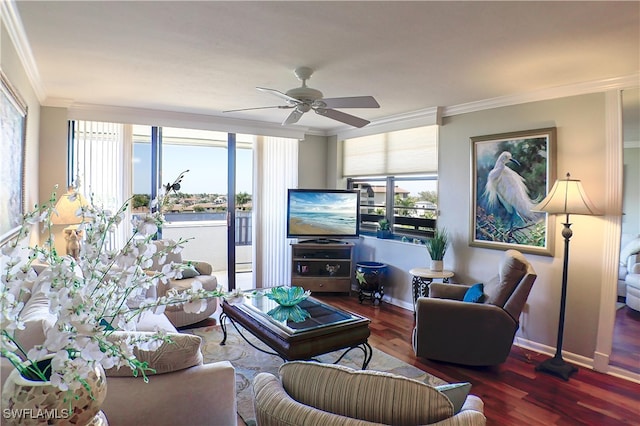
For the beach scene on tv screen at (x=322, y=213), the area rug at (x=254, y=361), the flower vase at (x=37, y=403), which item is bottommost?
the area rug at (x=254, y=361)

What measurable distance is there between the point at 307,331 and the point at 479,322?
56.3 inches

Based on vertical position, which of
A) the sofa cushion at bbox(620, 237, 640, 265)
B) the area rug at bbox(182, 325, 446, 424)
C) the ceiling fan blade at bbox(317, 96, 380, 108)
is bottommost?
the area rug at bbox(182, 325, 446, 424)

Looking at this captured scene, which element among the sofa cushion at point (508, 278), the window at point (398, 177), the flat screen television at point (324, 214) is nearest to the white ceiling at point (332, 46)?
the window at point (398, 177)

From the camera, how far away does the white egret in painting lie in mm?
3637

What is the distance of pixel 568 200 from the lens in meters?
3.09

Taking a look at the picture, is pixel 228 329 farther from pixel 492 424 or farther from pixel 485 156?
pixel 485 156

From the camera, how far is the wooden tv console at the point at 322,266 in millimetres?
5328

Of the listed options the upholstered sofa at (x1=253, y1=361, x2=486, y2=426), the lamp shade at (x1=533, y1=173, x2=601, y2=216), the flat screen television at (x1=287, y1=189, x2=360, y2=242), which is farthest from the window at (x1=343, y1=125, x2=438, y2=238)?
the upholstered sofa at (x1=253, y1=361, x2=486, y2=426)

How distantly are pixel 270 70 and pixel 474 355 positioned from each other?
284 centimetres

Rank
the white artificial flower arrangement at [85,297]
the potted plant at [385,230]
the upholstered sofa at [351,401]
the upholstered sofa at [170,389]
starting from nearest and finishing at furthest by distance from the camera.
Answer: the white artificial flower arrangement at [85,297]
the upholstered sofa at [351,401]
the upholstered sofa at [170,389]
the potted plant at [385,230]

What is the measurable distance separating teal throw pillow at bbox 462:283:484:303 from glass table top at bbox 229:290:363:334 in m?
1.06

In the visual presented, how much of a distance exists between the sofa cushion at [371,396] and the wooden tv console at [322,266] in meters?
4.15

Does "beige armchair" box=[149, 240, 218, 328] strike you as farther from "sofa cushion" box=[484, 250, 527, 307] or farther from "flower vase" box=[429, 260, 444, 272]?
"sofa cushion" box=[484, 250, 527, 307]

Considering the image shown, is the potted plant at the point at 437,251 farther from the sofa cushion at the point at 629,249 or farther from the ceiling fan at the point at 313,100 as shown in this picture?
the ceiling fan at the point at 313,100
